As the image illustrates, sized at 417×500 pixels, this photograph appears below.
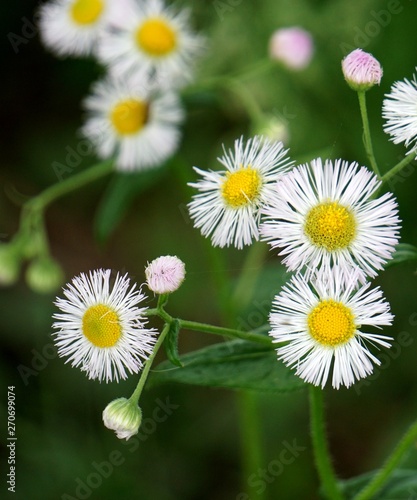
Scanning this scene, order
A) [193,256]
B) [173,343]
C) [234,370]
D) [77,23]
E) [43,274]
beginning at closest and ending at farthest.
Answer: [173,343]
[234,370]
[43,274]
[77,23]
[193,256]

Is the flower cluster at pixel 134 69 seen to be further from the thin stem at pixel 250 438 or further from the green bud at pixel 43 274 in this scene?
the thin stem at pixel 250 438

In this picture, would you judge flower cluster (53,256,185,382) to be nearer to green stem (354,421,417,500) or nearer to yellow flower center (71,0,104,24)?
green stem (354,421,417,500)

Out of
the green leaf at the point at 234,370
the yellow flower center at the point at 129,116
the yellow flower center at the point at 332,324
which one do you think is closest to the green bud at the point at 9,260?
the yellow flower center at the point at 129,116

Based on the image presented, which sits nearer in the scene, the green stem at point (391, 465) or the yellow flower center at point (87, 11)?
the green stem at point (391, 465)

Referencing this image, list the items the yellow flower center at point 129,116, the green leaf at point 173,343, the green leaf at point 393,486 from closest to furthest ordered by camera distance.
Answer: the green leaf at point 173,343, the green leaf at point 393,486, the yellow flower center at point 129,116

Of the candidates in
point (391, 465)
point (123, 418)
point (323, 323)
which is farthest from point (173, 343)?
point (391, 465)

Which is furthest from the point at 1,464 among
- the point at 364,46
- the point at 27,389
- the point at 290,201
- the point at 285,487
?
the point at 364,46

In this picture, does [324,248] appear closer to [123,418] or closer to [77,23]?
[123,418]
